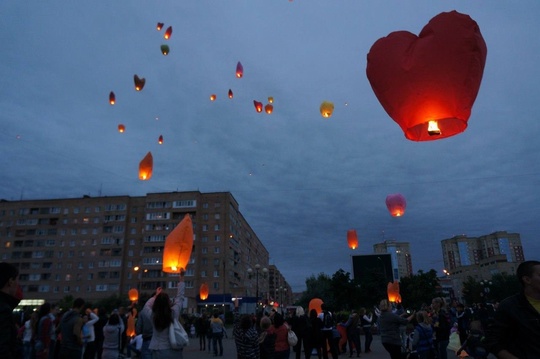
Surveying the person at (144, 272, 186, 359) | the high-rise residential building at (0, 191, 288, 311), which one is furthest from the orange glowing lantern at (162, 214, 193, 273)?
the high-rise residential building at (0, 191, 288, 311)

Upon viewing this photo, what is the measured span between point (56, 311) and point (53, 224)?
70.1m

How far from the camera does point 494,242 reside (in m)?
118

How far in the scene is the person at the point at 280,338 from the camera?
317 inches

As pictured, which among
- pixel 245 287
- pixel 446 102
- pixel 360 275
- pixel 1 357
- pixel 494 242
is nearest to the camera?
pixel 1 357

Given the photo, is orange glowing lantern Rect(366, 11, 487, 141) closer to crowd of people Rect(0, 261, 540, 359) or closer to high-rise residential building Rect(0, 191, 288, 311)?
crowd of people Rect(0, 261, 540, 359)

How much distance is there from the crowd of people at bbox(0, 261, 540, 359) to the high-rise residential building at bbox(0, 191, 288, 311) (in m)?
50.7

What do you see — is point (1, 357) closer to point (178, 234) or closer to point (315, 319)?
point (178, 234)

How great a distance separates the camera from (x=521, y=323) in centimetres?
302

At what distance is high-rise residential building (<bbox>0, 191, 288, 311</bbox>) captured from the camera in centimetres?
6512

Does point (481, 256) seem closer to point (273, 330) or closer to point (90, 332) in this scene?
point (273, 330)

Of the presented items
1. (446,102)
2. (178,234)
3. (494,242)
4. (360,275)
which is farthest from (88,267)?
(494,242)

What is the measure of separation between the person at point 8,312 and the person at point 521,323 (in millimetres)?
3738

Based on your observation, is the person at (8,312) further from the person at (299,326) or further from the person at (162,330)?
the person at (299,326)

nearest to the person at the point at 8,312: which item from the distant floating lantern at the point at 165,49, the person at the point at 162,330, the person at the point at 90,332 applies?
the person at the point at 162,330
